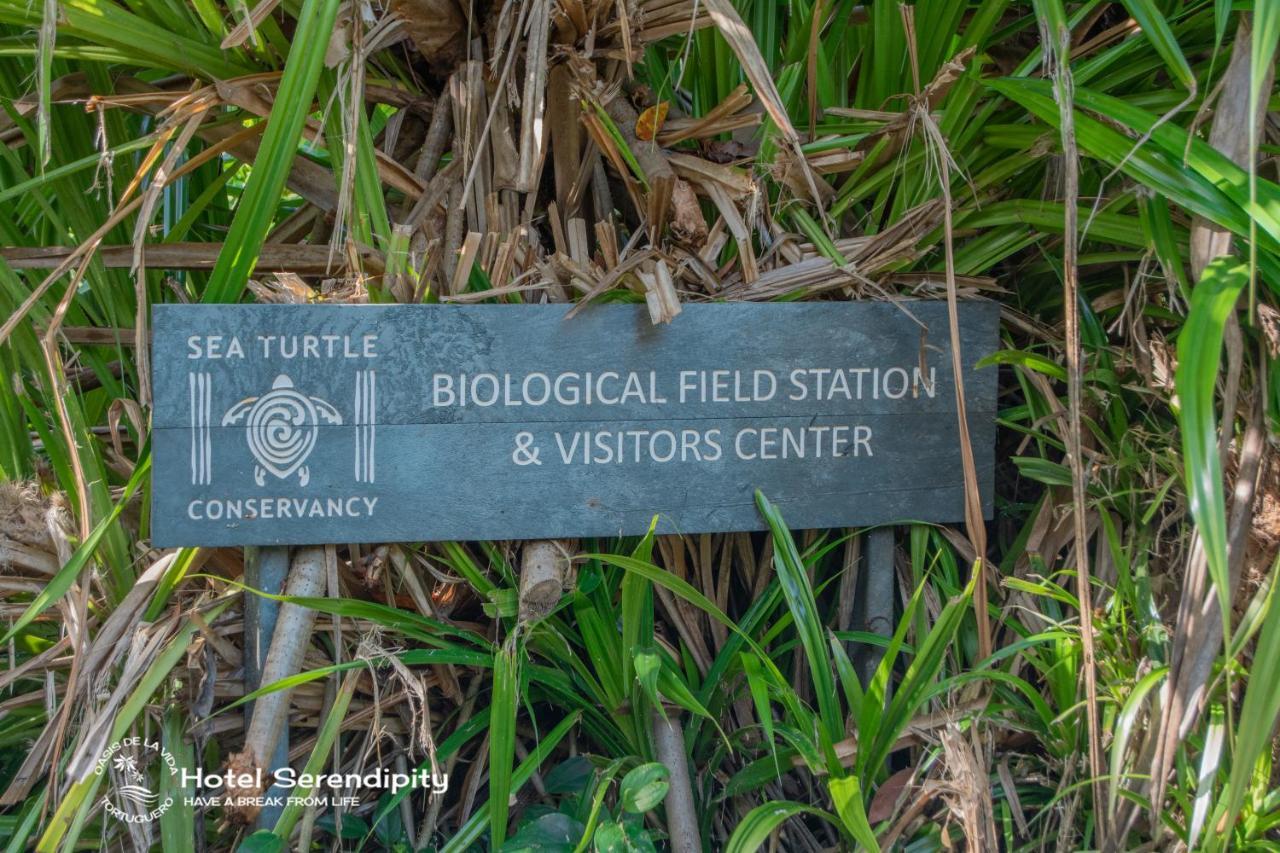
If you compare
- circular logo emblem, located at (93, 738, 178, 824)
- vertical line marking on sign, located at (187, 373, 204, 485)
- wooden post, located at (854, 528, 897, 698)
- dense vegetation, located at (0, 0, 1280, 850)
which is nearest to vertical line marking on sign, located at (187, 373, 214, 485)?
vertical line marking on sign, located at (187, 373, 204, 485)

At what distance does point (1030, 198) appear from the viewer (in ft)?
3.99

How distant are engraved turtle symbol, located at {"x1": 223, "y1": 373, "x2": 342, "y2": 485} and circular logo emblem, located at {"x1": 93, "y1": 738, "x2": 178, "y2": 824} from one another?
0.31 m

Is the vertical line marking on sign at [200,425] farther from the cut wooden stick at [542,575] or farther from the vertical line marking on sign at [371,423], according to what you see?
the cut wooden stick at [542,575]

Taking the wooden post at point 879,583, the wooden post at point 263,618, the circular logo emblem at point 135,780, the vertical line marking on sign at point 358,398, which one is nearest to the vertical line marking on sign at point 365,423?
the vertical line marking on sign at point 358,398

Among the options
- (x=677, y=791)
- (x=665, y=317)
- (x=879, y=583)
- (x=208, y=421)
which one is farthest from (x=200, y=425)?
(x=879, y=583)

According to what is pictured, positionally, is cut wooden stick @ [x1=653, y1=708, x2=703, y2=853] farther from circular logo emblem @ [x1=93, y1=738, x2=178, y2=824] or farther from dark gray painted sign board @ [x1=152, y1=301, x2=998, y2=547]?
circular logo emblem @ [x1=93, y1=738, x2=178, y2=824]

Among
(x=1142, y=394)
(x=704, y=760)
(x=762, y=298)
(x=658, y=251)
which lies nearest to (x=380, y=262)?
(x=658, y=251)

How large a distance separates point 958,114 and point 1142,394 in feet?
1.29

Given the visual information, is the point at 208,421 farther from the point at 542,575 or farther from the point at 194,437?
the point at 542,575

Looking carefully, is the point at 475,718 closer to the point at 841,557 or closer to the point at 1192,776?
the point at 841,557

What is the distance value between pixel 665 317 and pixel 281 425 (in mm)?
422

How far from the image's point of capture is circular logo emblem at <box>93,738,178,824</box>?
3.29ft

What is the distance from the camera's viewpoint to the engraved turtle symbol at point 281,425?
3.33 ft

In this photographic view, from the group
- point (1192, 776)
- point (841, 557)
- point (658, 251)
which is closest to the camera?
point (1192, 776)
